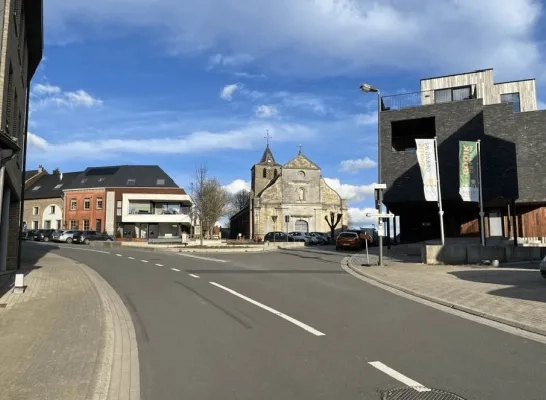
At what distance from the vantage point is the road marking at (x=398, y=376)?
18.0ft

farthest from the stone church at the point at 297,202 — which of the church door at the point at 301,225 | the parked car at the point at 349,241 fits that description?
the parked car at the point at 349,241

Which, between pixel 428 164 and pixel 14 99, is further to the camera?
pixel 428 164

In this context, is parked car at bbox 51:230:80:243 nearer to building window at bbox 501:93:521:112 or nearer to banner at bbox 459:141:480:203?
banner at bbox 459:141:480:203

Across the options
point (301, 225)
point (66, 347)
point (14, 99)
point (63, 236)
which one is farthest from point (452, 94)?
point (301, 225)

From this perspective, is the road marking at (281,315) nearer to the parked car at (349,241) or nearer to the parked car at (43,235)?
the parked car at (349,241)

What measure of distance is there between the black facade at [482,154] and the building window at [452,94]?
9.05 feet

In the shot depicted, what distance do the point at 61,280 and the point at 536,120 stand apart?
102ft

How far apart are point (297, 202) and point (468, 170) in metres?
59.1

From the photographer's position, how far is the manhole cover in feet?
16.8

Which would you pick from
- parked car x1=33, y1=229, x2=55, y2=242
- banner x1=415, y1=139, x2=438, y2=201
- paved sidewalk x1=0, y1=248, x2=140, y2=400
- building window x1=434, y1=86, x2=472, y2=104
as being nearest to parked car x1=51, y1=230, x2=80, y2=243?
parked car x1=33, y1=229, x2=55, y2=242

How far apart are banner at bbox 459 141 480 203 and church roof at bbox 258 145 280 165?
7497 cm

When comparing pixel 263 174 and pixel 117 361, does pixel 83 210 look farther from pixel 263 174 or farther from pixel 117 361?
pixel 117 361

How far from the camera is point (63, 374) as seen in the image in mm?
5797

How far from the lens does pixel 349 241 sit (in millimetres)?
37594
